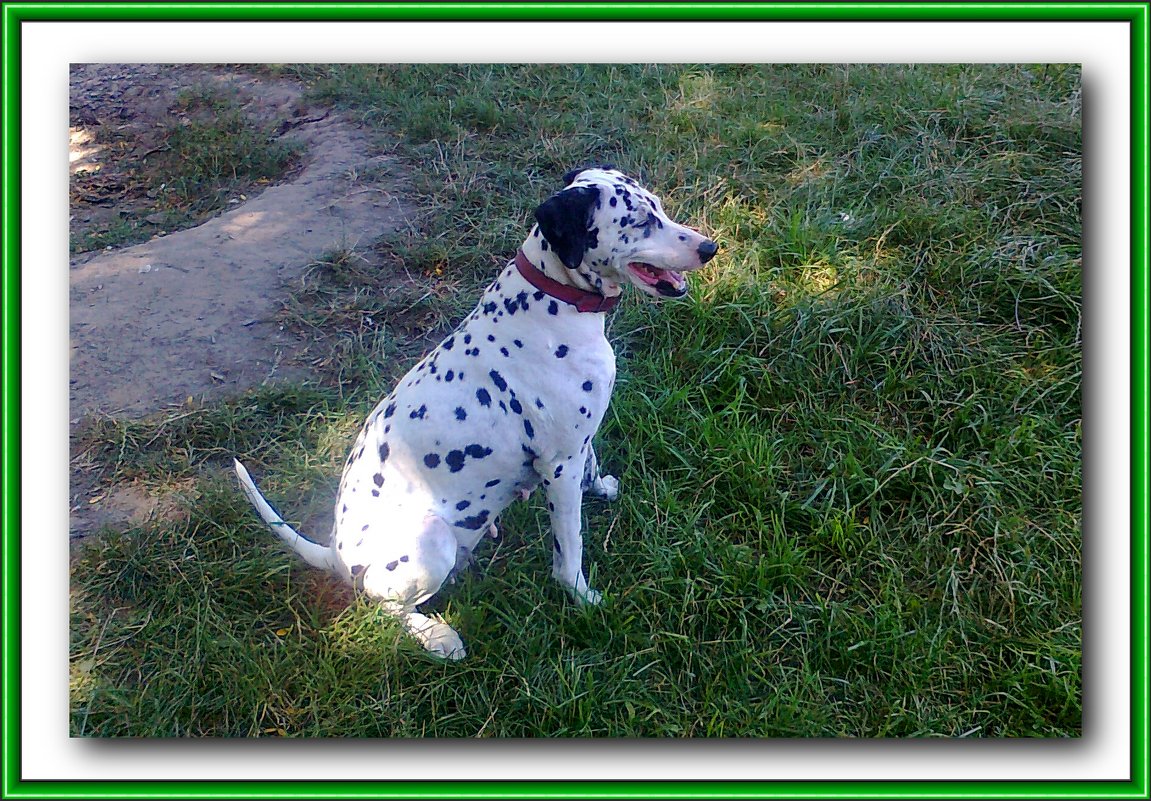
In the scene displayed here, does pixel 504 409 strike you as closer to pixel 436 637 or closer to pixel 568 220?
pixel 568 220

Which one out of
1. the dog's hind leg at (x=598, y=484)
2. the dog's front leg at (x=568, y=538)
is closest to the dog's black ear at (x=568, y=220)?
the dog's front leg at (x=568, y=538)

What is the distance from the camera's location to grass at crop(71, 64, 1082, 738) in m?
2.67

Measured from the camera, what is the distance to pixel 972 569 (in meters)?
2.95

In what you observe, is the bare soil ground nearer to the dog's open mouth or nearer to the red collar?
the red collar

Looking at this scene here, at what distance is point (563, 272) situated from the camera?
2537 millimetres

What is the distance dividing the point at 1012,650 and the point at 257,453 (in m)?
2.96

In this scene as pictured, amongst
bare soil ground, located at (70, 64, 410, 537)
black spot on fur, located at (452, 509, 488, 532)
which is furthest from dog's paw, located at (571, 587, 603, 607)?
bare soil ground, located at (70, 64, 410, 537)

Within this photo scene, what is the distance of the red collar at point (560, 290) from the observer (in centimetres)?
256

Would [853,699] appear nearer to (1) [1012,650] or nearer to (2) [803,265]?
(1) [1012,650]

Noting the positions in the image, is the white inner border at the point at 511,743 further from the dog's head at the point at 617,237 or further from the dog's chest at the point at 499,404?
the dog's chest at the point at 499,404

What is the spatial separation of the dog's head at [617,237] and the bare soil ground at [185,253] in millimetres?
1679

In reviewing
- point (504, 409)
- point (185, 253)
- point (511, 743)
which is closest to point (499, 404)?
point (504, 409)

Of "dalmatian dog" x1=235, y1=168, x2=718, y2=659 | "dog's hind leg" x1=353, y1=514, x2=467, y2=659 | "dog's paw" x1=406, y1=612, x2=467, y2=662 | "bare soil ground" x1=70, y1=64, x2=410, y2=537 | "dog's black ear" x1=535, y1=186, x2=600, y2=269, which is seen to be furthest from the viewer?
"bare soil ground" x1=70, y1=64, x2=410, y2=537

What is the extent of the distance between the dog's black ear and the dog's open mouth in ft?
0.63
